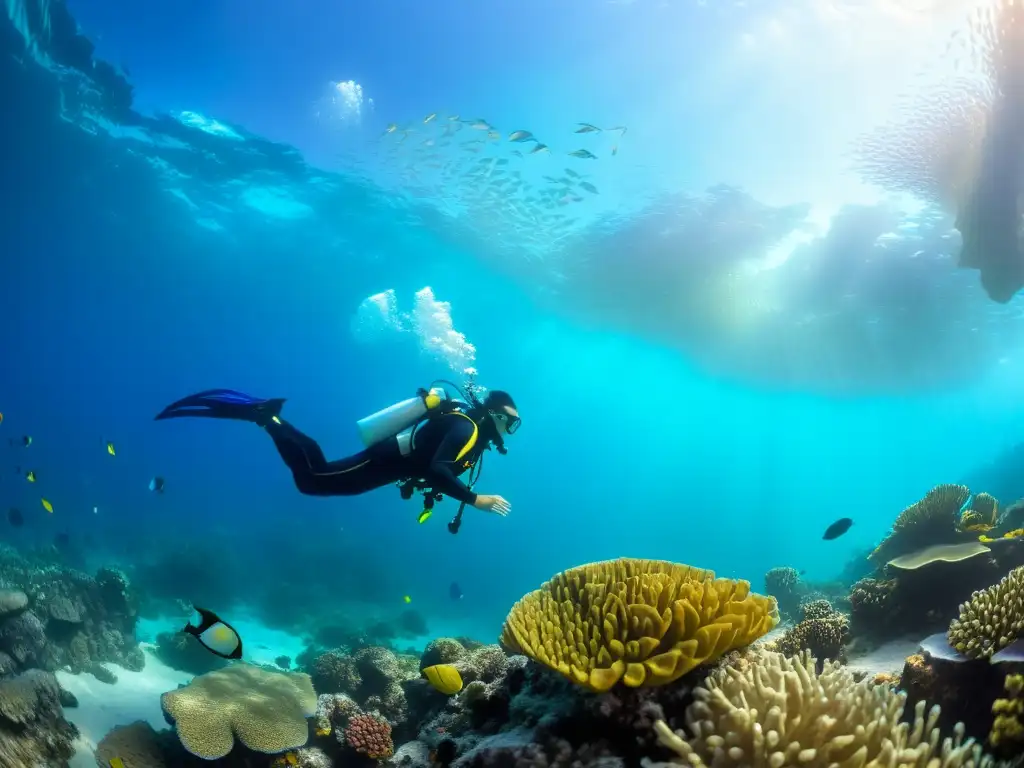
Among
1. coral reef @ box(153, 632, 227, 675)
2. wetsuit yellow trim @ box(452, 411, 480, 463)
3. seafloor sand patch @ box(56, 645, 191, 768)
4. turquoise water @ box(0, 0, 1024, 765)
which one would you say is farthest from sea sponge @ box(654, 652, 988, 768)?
turquoise water @ box(0, 0, 1024, 765)

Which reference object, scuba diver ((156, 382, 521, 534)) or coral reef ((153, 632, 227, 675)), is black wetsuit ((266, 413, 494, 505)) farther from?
coral reef ((153, 632, 227, 675))

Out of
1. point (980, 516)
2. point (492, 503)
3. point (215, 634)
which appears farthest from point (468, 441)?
point (980, 516)

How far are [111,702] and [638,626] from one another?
32.5 feet

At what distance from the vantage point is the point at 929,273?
23.2 metres

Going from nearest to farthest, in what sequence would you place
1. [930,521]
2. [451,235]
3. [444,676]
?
[444,676] → [930,521] → [451,235]

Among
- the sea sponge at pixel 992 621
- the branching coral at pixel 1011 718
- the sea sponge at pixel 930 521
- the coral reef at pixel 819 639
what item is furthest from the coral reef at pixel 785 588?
the branching coral at pixel 1011 718

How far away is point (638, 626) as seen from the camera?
10.4 ft

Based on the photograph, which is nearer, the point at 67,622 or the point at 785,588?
the point at 67,622

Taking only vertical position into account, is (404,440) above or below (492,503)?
above

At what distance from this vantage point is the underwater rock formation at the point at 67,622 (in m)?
9.06

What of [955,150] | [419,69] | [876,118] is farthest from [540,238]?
[955,150]

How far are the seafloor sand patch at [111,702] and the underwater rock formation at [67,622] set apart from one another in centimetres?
39

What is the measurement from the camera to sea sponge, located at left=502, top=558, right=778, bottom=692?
2.92m

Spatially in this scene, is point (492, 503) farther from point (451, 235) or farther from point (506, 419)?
point (451, 235)
